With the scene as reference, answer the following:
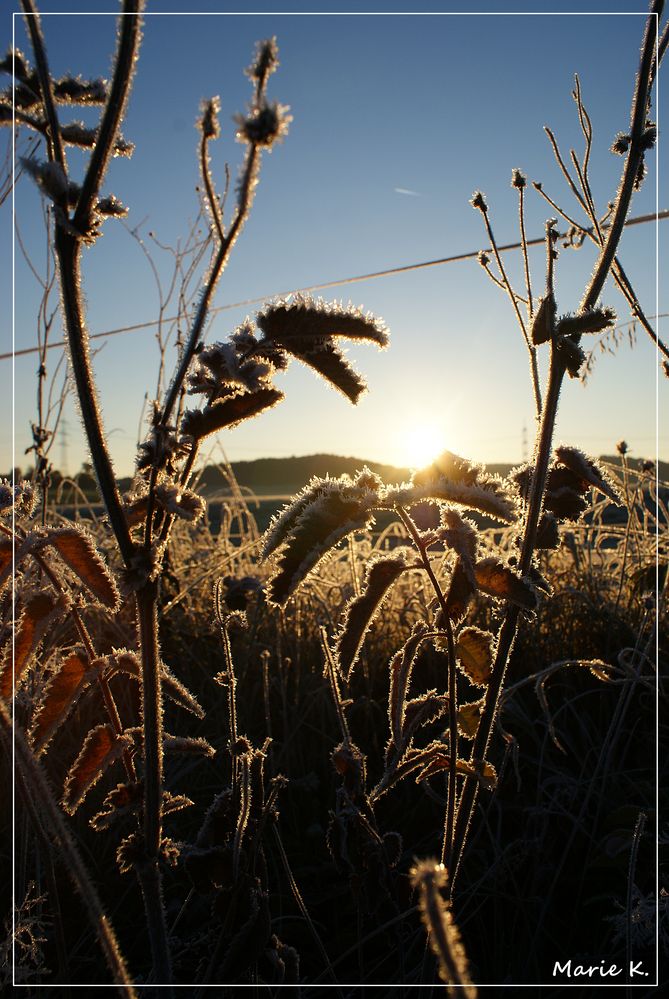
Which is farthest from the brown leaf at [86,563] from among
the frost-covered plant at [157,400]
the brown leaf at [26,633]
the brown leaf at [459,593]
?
the brown leaf at [459,593]

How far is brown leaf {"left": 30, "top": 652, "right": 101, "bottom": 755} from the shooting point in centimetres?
139

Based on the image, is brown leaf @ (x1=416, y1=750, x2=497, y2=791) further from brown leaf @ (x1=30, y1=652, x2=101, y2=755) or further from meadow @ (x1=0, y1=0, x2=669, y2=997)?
brown leaf @ (x1=30, y1=652, x2=101, y2=755)

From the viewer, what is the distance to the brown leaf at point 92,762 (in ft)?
4.65

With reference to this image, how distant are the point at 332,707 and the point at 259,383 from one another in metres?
2.12

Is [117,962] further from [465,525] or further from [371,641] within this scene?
[371,641]

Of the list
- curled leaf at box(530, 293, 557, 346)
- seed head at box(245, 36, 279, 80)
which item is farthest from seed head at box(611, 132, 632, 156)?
seed head at box(245, 36, 279, 80)

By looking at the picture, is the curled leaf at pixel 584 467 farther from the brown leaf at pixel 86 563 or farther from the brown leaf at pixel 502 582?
the brown leaf at pixel 86 563

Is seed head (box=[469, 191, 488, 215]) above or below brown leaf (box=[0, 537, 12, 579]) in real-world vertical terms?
above

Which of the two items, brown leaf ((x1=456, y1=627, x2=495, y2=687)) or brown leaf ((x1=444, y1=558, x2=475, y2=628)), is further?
brown leaf ((x1=456, y1=627, x2=495, y2=687))

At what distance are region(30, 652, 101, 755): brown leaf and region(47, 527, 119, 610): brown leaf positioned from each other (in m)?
0.26

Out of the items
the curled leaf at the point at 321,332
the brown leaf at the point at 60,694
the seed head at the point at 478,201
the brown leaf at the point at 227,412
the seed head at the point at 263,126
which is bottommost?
the brown leaf at the point at 60,694

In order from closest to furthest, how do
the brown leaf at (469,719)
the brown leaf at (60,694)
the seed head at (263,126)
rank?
the seed head at (263,126), the brown leaf at (60,694), the brown leaf at (469,719)

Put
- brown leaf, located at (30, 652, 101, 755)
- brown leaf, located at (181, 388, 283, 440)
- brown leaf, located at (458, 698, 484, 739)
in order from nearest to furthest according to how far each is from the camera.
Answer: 1. brown leaf, located at (181, 388, 283, 440)
2. brown leaf, located at (30, 652, 101, 755)
3. brown leaf, located at (458, 698, 484, 739)

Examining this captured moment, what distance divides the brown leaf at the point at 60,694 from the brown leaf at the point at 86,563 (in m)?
0.26
